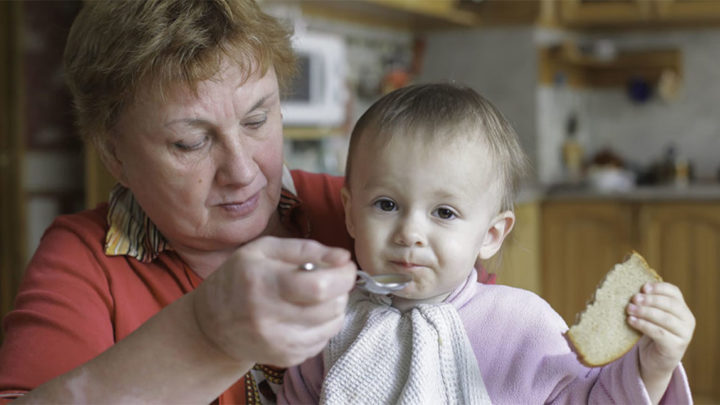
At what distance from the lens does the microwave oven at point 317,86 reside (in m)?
3.07

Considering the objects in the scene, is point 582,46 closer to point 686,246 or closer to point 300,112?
point 686,246

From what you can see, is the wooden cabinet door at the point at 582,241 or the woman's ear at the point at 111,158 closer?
the woman's ear at the point at 111,158

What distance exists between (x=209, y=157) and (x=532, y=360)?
51 centimetres

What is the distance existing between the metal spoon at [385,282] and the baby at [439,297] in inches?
1.9

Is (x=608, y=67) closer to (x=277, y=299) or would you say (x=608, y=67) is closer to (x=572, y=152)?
(x=572, y=152)

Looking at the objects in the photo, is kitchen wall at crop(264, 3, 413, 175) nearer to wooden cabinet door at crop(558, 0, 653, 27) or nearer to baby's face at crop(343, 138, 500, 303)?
wooden cabinet door at crop(558, 0, 653, 27)


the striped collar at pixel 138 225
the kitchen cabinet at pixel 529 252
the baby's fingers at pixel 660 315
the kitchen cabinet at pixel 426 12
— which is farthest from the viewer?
the kitchen cabinet at pixel 426 12

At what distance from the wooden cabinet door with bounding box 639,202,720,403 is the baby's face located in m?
2.90

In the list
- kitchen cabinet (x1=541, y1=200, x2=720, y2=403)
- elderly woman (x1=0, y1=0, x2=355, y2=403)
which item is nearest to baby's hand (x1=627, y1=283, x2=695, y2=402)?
elderly woman (x1=0, y1=0, x2=355, y2=403)

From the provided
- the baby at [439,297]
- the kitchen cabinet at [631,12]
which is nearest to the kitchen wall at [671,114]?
the kitchen cabinet at [631,12]

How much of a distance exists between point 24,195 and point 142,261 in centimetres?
256

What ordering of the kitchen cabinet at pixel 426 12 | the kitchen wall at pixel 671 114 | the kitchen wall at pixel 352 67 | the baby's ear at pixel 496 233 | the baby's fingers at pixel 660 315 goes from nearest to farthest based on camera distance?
the baby's fingers at pixel 660 315
the baby's ear at pixel 496 233
the kitchen wall at pixel 352 67
the kitchen cabinet at pixel 426 12
the kitchen wall at pixel 671 114

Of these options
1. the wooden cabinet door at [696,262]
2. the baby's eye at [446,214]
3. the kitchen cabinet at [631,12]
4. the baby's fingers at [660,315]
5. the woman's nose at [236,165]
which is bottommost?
the wooden cabinet door at [696,262]

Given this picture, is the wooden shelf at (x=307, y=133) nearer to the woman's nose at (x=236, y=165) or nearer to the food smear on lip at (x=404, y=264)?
the woman's nose at (x=236, y=165)
